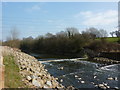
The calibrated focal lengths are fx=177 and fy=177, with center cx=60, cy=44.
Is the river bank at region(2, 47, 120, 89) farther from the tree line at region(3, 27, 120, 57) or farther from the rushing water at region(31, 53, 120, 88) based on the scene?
the tree line at region(3, 27, 120, 57)

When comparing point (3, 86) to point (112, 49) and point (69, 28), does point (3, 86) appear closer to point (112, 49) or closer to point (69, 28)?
point (112, 49)

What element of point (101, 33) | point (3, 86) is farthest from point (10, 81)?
point (101, 33)

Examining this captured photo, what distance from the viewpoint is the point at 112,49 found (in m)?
33.5

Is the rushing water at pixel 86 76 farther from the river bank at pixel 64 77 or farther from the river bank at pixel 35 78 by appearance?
the river bank at pixel 35 78

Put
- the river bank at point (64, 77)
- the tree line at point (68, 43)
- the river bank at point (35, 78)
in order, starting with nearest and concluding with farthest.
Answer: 1. the river bank at point (35, 78)
2. the river bank at point (64, 77)
3. the tree line at point (68, 43)

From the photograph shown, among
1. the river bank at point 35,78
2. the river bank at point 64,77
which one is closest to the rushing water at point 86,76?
the river bank at point 64,77

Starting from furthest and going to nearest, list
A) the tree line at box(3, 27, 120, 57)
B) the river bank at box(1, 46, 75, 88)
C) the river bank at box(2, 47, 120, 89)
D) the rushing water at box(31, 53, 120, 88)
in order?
the tree line at box(3, 27, 120, 57), the rushing water at box(31, 53, 120, 88), the river bank at box(2, 47, 120, 89), the river bank at box(1, 46, 75, 88)

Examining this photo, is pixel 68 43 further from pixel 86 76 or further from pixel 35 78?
pixel 35 78

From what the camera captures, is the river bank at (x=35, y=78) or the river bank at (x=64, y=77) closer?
the river bank at (x=35, y=78)

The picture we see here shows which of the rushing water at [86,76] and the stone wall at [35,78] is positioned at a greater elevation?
the stone wall at [35,78]

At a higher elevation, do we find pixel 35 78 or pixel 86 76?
pixel 35 78

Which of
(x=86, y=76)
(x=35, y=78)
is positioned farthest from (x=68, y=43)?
(x=35, y=78)

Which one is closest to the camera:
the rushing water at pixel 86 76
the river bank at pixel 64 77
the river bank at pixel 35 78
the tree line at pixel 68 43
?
the river bank at pixel 35 78

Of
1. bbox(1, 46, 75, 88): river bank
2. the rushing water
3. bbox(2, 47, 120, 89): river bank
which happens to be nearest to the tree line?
the rushing water
